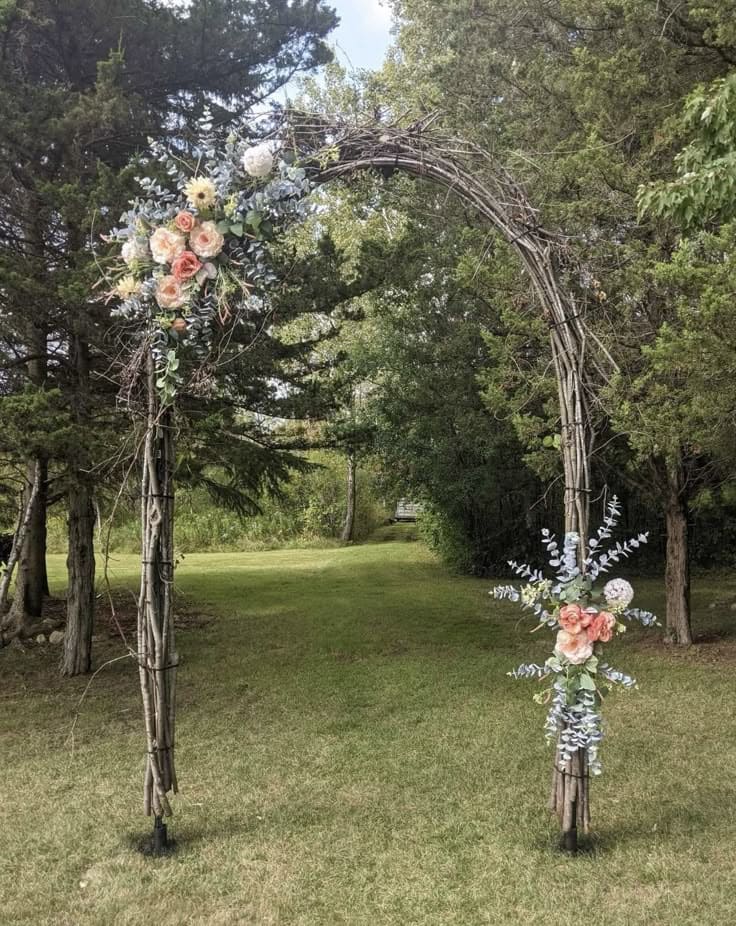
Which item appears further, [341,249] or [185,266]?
[341,249]

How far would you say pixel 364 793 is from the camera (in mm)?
3520

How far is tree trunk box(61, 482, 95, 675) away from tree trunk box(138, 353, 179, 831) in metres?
3.48

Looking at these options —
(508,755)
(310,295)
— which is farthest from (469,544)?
(508,755)

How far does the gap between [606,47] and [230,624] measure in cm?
694

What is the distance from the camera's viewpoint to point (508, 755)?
4.09m

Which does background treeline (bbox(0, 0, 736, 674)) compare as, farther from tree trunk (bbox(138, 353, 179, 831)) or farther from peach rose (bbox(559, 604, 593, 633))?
peach rose (bbox(559, 604, 593, 633))

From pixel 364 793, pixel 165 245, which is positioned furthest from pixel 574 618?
pixel 165 245

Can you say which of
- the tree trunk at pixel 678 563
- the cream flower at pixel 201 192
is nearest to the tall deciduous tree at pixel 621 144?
the tree trunk at pixel 678 563

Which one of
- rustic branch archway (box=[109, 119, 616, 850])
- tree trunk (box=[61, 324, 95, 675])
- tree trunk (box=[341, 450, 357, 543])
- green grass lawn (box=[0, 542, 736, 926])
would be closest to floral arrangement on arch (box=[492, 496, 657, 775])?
rustic branch archway (box=[109, 119, 616, 850])

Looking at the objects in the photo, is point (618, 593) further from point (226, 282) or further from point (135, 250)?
point (135, 250)

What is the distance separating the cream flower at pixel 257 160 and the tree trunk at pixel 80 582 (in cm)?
410

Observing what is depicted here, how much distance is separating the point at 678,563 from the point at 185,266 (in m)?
5.86

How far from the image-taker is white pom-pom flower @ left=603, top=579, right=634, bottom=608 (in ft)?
8.61

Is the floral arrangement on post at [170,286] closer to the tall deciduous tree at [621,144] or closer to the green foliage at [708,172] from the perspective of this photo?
the green foliage at [708,172]
